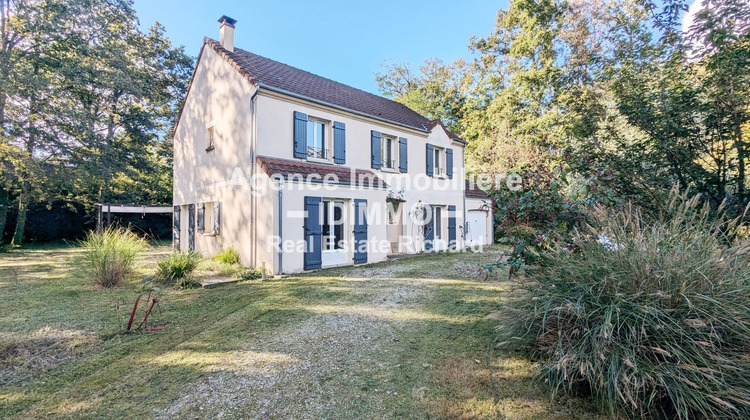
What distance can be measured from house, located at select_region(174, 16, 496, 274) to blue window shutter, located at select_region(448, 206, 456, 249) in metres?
0.09

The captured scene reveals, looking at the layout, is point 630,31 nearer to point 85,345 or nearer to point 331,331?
point 331,331

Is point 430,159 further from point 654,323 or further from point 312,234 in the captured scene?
point 654,323

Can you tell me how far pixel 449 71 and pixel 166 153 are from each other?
70.4ft

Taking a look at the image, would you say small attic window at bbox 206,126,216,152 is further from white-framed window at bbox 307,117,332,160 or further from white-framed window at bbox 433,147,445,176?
white-framed window at bbox 433,147,445,176

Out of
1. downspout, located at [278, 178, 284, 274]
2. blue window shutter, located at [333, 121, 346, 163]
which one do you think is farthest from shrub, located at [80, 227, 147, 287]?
blue window shutter, located at [333, 121, 346, 163]

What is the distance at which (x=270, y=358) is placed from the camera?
3889 mm

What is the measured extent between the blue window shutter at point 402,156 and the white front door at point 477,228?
507 centimetres

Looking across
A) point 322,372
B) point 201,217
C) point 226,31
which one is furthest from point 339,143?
point 322,372

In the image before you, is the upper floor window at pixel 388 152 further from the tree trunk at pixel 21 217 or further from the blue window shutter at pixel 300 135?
the tree trunk at pixel 21 217

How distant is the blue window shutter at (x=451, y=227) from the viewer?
14.9 m

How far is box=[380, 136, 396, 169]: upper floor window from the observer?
1318 cm

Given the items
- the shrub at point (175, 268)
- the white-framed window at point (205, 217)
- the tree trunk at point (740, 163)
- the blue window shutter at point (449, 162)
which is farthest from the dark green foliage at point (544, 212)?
the blue window shutter at point (449, 162)

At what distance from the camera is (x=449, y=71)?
25516 mm

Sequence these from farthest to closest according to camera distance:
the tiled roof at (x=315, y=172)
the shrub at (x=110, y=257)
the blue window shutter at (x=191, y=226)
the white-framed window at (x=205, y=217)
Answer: the blue window shutter at (x=191, y=226), the white-framed window at (x=205, y=217), the tiled roof at (x=315, y=172), the shrub at (x=110, y=257)
